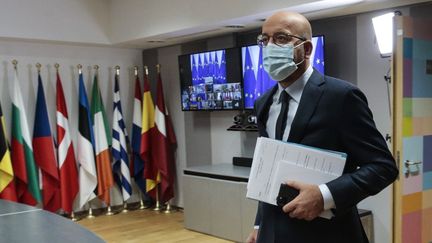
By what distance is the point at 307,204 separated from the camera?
1.24m

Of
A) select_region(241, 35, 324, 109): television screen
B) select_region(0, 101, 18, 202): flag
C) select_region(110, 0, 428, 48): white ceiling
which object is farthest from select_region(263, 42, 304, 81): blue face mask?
select_region(0, 101, 18, 202): flag

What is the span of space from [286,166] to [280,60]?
31 cm

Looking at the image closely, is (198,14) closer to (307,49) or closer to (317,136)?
(307,49)

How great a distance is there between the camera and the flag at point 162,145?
551cm

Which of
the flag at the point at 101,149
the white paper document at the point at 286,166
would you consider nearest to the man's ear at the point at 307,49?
the white paper document at the point at 286,166

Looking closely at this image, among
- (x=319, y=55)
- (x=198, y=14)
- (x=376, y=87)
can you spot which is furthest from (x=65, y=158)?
(x=376, y=87)

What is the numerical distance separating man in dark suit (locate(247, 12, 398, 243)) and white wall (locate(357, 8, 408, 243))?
2.53 m

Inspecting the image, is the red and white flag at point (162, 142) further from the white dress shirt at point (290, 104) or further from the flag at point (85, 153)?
the white dress shirt at point (290, 104)

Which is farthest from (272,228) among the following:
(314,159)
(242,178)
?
(242,178)

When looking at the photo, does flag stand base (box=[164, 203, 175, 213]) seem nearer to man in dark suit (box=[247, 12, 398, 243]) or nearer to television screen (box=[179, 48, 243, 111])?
television screen (box=[179, 48, 243, 111])

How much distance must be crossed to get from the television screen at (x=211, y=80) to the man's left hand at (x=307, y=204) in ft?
11.2

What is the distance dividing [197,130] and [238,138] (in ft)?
2.12

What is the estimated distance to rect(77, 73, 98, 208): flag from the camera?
531 centimetres

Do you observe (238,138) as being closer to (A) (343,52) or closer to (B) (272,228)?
(A) (343,52)
